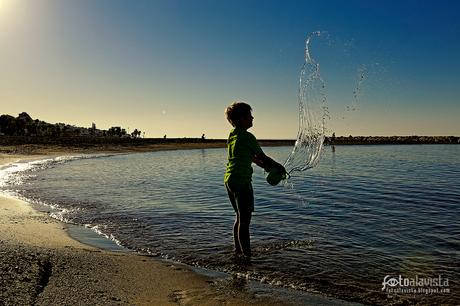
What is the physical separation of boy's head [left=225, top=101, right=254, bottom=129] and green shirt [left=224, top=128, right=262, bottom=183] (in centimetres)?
12

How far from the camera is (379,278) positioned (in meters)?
6.91

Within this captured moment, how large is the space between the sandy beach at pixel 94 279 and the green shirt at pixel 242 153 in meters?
1.85

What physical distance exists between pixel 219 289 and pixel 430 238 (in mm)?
6209

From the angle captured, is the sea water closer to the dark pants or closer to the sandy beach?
the dark pants

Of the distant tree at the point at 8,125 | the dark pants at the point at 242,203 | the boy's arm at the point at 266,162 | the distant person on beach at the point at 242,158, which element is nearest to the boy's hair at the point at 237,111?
the distant person on beach at the point at 242,158

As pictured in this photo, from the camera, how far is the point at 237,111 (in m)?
7.34

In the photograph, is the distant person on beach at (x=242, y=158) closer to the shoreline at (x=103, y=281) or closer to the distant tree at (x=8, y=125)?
the shoreline at (x=103, y=281)

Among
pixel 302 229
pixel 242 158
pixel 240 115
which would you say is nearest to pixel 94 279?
pixel 242 158

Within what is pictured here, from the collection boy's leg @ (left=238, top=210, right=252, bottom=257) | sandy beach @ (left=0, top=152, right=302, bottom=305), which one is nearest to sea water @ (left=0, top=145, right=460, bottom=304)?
boy's leg @ (left=238, top=210, right=252, bottom=257)

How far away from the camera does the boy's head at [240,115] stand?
289 inches

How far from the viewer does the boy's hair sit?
7344 millimetres

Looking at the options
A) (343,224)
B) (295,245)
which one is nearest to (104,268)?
(295,245)

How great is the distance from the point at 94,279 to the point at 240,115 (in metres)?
3.60

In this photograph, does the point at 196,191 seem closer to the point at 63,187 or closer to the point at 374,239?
the point at 63,187
